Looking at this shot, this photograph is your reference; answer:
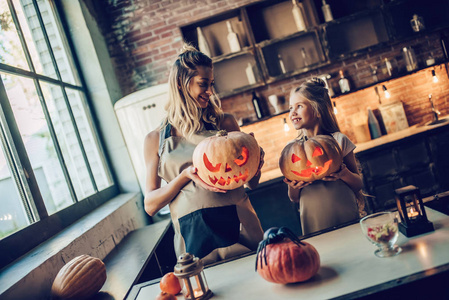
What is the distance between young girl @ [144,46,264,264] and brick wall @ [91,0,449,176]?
2.83 m

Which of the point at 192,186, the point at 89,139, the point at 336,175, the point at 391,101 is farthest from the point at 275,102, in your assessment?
the point at 192,186

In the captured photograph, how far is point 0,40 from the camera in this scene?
2.64 m

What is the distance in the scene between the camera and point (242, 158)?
1.54 m

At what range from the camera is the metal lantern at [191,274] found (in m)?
1.19

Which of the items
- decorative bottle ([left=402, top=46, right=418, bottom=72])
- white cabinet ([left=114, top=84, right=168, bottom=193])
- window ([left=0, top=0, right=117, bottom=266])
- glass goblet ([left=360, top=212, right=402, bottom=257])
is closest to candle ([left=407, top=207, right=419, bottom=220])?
glass goblet ([left=360, top=212, right=402, bottom=257])

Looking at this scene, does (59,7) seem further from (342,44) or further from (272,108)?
(342,44)

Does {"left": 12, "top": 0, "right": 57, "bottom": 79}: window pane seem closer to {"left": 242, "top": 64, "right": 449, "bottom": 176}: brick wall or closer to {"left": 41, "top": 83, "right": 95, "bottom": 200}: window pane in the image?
{"left": 41, "top": 83, "right": 95, "bottom": 200}: window pane

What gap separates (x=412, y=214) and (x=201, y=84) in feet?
3.54

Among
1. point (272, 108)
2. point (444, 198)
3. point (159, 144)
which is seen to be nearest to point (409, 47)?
point (272, 108)

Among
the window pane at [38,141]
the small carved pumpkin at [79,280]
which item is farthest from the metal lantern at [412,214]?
the window pane at [38,141]

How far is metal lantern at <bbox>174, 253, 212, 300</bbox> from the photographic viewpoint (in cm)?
119

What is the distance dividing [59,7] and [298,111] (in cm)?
323

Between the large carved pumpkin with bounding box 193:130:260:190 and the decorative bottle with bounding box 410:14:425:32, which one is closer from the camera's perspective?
the large carved pumpkin with bounding box 193:130:260:190

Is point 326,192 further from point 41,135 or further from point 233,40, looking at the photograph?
point 233,40
